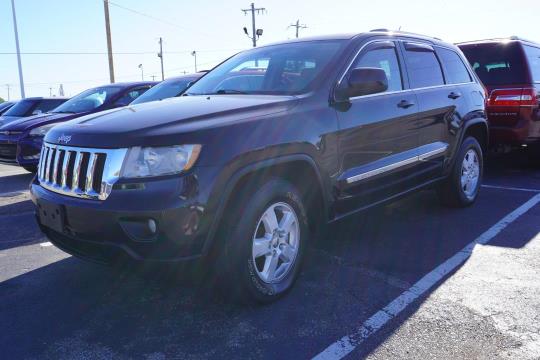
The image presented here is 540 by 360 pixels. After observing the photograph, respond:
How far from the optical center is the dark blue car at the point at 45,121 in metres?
7.62

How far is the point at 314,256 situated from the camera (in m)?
4.19

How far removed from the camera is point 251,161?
296 centimetres

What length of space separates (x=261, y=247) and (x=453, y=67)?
11.7 ft

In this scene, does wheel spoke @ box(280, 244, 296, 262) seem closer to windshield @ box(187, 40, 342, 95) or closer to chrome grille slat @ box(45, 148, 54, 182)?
windshield @ box(187, 40, 342, 95)

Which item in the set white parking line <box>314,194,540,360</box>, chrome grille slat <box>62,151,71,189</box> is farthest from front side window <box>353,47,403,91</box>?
chrome grille slat <box>62,151,71,189</box>

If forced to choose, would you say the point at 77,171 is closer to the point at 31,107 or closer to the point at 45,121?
the point at 45,121

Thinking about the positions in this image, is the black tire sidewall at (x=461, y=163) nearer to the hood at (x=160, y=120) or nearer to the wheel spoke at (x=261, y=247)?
the hood at (x=160, y=120)

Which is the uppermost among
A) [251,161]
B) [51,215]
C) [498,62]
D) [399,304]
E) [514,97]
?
[498,62]

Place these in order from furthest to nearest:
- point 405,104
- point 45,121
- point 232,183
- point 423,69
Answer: point 45,121
point 423,69
point 405,104
point 232,183

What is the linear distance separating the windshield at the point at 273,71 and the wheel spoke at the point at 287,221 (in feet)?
3.03

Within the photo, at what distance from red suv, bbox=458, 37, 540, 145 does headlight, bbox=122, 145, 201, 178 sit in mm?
5831

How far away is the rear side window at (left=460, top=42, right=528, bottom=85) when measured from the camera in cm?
719

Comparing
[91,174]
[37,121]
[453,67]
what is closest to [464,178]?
[453,67]

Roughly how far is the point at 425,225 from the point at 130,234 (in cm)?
335
